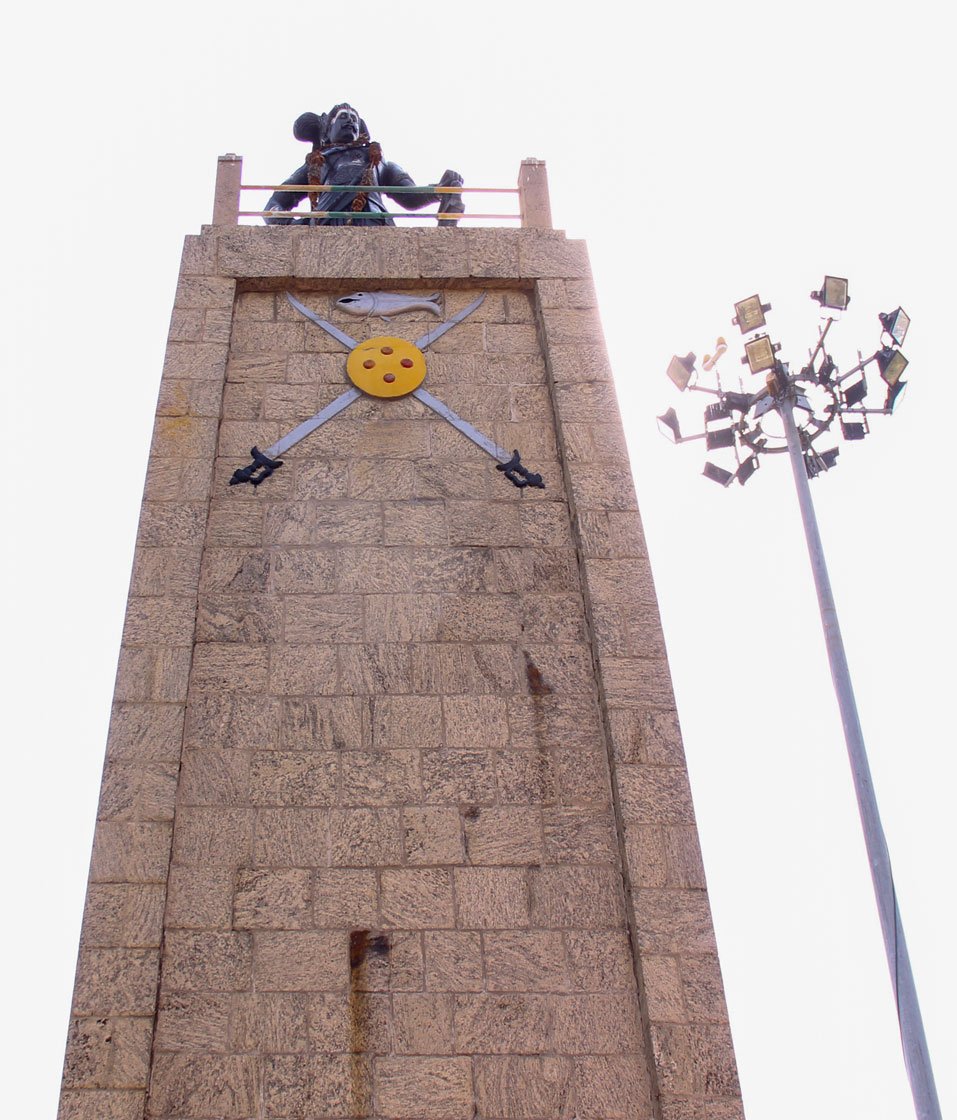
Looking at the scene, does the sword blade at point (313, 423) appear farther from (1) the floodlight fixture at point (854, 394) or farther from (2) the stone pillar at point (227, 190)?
(1) the floodlight fixture at point (854, 394)

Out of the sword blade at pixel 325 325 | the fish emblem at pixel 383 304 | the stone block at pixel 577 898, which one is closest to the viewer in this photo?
the stone block at pixel 577 898

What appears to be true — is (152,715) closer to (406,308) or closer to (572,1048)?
(572,1048)

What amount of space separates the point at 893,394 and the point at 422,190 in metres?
4.05

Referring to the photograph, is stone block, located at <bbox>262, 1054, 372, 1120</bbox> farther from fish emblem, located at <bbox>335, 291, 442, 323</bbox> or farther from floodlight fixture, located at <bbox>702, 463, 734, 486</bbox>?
floodlight fixture, located at <bbox>702, 463, 734, 486</bbox>

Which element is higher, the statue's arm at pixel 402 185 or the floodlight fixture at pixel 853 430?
the statue's arm at pixel 402 185

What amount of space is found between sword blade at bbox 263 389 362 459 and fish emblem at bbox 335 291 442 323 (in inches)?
31.2

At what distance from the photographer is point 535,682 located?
688 centimetres

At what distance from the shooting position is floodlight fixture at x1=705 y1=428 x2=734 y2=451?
9.99 m

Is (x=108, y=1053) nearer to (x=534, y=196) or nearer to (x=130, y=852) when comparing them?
(x=130, y=852)

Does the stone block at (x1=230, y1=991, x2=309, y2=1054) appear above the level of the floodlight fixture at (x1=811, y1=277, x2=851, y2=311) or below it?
below

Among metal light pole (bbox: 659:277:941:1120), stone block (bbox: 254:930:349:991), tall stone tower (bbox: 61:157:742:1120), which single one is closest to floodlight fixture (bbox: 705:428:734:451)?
metal light pole (bbox: 659:277:941:1120)

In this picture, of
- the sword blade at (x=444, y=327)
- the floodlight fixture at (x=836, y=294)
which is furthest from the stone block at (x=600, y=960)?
the floodlight fixture at (x=836, y=294)

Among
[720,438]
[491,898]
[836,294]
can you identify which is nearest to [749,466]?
[720,438]

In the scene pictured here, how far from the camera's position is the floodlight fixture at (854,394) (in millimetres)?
9570
